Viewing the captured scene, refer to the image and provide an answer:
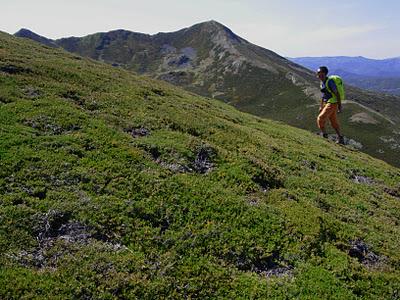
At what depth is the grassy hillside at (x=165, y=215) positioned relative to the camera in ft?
41.2

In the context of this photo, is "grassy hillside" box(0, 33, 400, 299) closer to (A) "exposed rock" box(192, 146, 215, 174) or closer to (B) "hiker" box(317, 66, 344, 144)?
(A) "exposed rock" box(192, 146, 215, 174)

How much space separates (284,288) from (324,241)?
3696 mm

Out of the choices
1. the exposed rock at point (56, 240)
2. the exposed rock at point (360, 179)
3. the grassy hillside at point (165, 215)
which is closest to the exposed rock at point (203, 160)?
the grassy hillside at point (165, 215)

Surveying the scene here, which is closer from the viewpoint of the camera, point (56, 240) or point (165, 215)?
point (56, 240)

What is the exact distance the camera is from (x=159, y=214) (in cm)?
1548

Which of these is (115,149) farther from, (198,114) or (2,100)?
(198,114)

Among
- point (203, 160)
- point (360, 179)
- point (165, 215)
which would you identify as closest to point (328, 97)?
point (360, 179)

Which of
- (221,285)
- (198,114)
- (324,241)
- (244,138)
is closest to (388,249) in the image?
(324,241)

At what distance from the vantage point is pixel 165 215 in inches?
609

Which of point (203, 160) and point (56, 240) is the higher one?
point (203, 160)

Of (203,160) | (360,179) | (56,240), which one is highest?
(203,160)

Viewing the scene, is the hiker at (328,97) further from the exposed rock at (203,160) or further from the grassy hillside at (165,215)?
the exposed rock at (203,160)

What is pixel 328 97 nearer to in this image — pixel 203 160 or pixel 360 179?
pixel 360 179

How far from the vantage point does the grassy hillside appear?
12.6 meters
